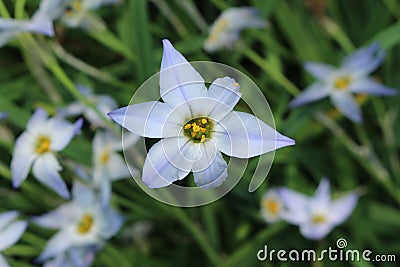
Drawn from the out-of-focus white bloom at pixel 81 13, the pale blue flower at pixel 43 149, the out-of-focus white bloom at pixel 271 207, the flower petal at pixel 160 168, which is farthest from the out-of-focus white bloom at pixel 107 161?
the flower petal at pixel 160 168

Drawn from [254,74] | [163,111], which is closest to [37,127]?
[163,111]

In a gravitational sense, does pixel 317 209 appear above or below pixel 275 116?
below

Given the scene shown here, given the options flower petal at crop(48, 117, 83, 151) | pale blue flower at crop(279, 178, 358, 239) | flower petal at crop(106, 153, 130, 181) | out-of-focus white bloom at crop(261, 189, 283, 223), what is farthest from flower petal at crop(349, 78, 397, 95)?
flower petal at crop(48, 117, 83, 151)

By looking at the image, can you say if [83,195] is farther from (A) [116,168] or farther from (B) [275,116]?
(B) [275,116]

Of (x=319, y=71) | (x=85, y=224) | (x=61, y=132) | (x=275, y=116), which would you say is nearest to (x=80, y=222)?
(x=85, y=224)

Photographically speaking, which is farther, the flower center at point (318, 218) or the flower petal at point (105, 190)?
the flower center at point (318, 218)

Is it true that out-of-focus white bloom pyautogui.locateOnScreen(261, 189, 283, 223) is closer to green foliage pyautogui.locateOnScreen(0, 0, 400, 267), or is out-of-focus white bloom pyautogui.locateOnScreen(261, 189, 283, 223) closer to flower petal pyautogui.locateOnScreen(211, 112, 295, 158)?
green foliage pyautogui.locateOnScreen(0, 0, 400, 267)

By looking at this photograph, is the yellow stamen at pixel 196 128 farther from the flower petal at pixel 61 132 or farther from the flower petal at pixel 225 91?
the flower petal at pixel 61 132
